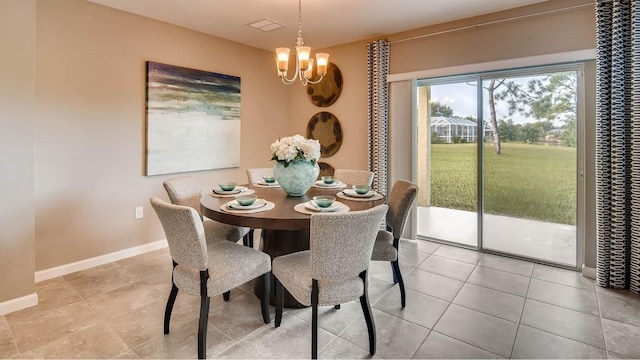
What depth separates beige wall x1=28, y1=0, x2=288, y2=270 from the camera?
293 cm

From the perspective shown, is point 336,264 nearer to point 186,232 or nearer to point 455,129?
point 186,232

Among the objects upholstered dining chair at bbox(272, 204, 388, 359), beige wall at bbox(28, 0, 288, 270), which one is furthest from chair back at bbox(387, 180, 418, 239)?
beige wall at bbox(28, 0, 288, 270)

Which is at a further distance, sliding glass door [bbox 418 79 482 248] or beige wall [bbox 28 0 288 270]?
sliding glass door [bbox 418 79 482 248]

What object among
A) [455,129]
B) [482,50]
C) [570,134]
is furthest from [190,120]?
[570,134]

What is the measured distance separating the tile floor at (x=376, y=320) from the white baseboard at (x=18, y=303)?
59mm

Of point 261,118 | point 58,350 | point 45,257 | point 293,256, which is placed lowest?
point 58,350

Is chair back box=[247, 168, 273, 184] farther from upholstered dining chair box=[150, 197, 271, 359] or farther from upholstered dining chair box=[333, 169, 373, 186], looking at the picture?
upholstered dining chair box=[150, 197, 271, 359]

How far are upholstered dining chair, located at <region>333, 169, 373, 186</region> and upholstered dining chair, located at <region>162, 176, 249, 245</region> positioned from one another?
47.1 inches

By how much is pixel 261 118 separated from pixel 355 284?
3.48 meters

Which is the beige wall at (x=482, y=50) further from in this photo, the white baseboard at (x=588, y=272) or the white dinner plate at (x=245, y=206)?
the white dinner plate at (x=245, y=206)

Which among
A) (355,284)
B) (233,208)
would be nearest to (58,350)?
(233,208)

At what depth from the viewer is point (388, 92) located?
4129mm

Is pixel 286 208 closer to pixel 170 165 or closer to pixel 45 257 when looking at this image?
pixel 170 165

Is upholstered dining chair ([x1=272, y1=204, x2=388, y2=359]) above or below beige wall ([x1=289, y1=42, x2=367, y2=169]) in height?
below
